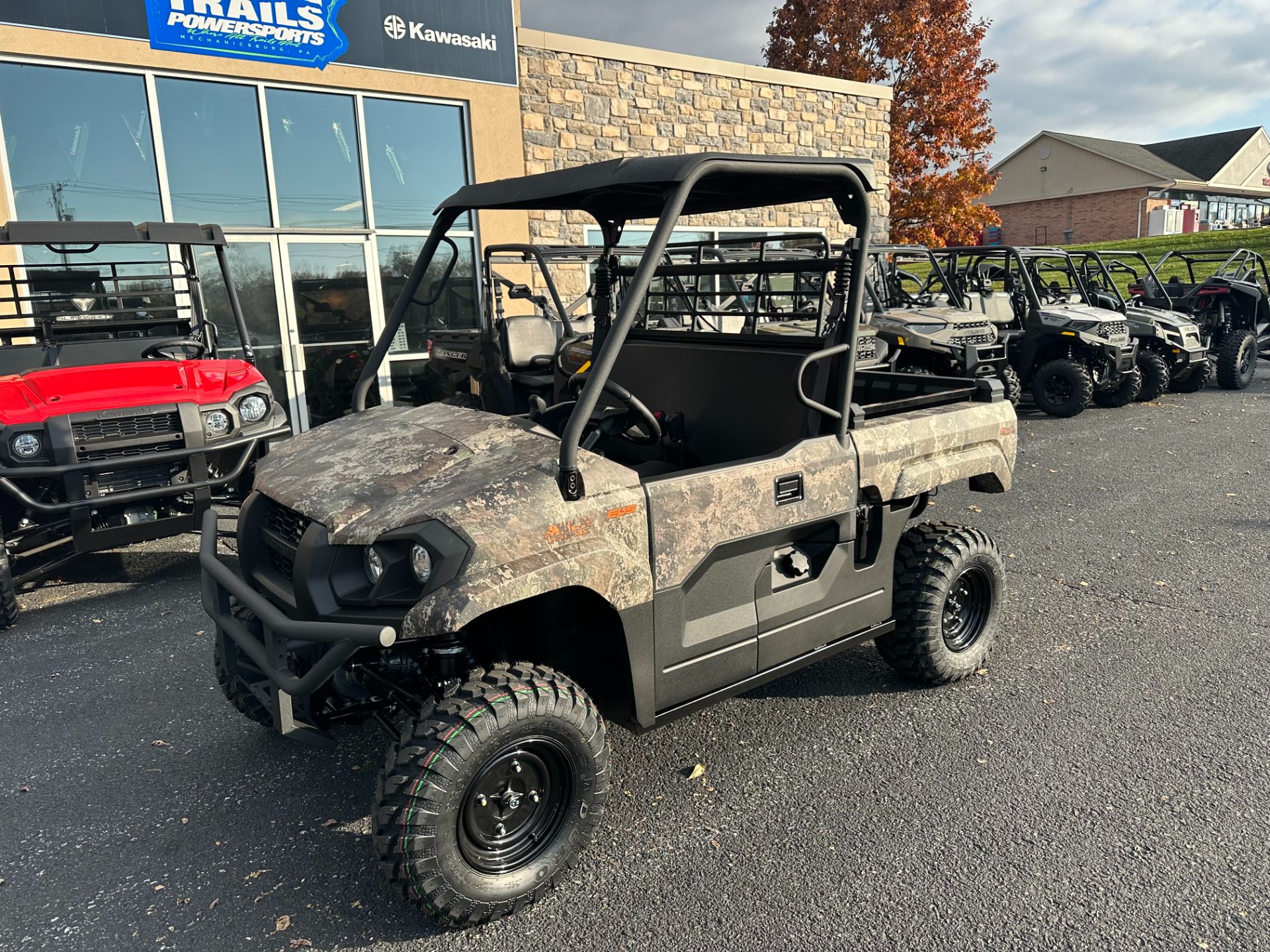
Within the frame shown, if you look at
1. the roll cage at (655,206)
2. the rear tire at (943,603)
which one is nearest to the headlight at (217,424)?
the roll cage at (655,206)

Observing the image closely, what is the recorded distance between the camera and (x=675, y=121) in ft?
40.9

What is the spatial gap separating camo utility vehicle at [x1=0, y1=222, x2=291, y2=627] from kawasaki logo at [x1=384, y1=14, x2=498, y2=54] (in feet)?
16.9

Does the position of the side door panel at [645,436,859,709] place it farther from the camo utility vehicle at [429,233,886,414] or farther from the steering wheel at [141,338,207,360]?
the steering wheel at [141,338,207,360]

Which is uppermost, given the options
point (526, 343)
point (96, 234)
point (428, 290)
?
point (96, 234)

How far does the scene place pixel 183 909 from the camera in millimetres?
2436

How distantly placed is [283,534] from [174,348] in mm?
3861

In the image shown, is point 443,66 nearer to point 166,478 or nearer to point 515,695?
point 166,478

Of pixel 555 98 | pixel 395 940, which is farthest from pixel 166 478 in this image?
pixel 555 98

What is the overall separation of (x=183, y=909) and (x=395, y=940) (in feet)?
2.13

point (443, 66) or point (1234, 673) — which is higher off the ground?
point (443, 66)

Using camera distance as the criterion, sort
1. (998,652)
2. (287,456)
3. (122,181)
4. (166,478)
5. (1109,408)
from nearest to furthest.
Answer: (287,456) → (998,652) → (166,478) → (122,181) → (1109,408)

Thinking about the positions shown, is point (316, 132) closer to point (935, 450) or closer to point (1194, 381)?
point (935, 450)

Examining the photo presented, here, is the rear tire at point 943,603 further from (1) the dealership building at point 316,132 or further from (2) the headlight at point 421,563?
(1) the dealership building at point 316,132

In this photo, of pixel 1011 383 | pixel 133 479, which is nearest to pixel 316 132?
pixel 133 479
